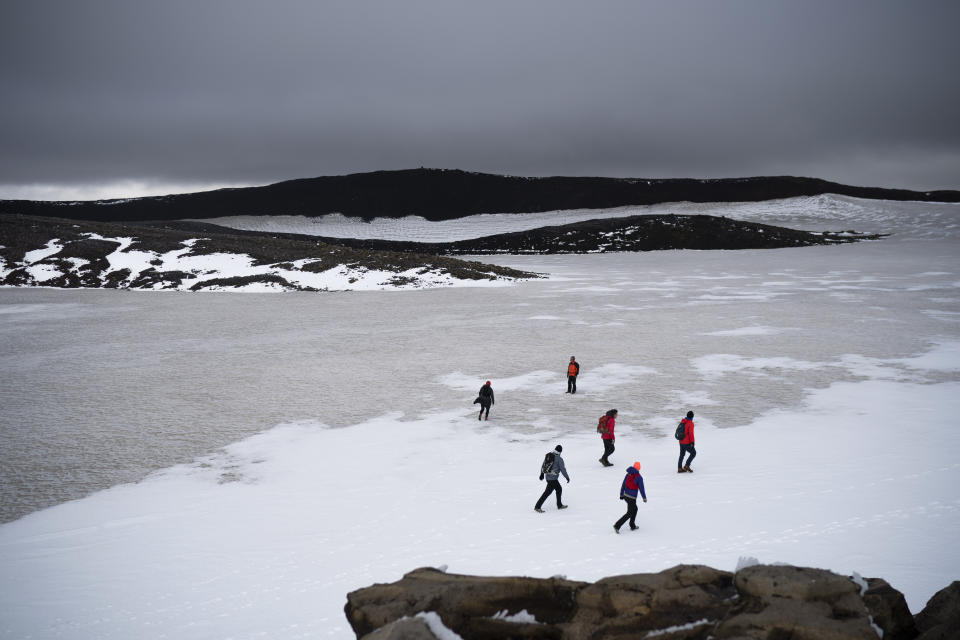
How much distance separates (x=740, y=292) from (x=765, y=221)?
80494 millimetres

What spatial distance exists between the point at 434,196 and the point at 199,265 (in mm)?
102506

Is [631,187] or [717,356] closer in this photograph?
[717,356]

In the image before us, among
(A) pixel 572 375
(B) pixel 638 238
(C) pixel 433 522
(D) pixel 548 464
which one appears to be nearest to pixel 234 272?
(A) pixel 572 375

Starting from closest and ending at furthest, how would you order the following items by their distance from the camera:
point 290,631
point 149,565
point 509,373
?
point 290,631
point 149,565
point 509,373

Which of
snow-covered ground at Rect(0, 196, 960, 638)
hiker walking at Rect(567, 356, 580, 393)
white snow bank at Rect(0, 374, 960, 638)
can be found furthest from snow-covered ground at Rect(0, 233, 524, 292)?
white snow bank at Rect(0, 374, 960, 638)

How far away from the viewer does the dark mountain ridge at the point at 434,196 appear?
143 meters

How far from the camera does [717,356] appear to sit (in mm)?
23297

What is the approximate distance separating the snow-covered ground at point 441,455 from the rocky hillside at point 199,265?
67.9 feet

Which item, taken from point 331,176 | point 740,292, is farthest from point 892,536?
point 331,176

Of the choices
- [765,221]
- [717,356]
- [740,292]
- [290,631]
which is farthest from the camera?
[765,221]

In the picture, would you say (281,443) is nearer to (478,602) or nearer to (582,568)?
(582,568)

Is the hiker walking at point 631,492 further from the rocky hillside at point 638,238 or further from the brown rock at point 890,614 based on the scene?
the rocky hillside at point 638,238

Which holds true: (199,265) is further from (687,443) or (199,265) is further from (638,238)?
(638,238)

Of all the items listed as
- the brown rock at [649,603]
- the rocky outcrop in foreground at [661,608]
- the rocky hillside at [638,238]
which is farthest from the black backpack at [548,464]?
the rocky hillside at [638,238]
